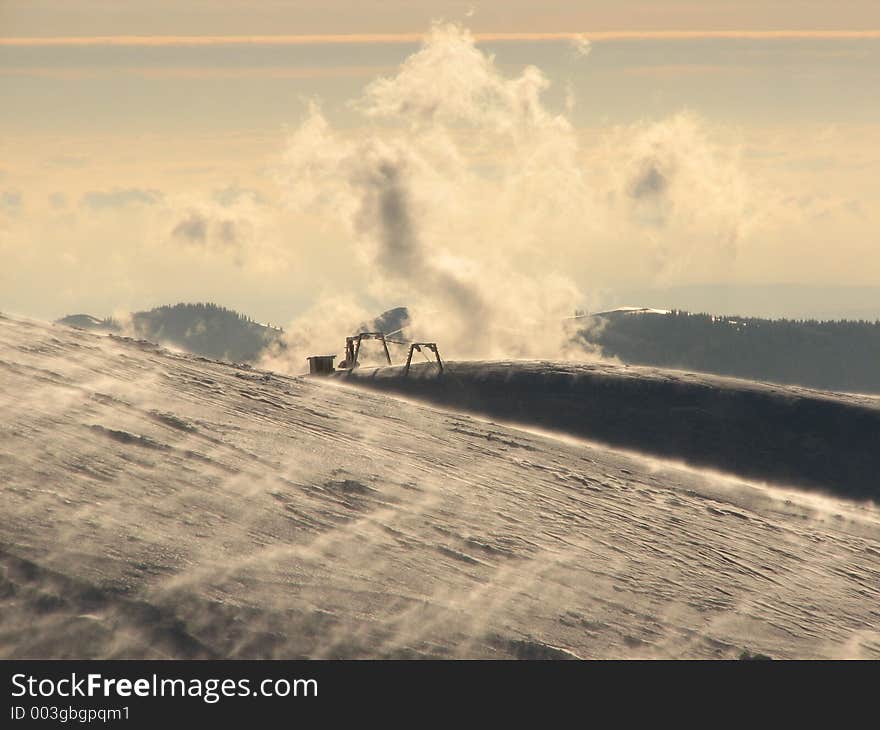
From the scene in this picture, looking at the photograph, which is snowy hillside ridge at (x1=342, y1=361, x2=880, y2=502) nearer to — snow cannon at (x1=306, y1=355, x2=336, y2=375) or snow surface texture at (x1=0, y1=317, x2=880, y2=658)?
snow cannon at (x1=306, y1=355, x2=336, y2=375)

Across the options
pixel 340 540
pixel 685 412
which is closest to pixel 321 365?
pixel 685 412

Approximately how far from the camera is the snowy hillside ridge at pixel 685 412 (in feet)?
127

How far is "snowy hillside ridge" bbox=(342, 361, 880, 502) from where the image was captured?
38.7 metres

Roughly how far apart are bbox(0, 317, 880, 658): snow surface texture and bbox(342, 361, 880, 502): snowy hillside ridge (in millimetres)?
14382

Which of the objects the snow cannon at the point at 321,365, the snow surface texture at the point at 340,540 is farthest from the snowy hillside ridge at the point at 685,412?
the snow surface texture at the point at 340,540

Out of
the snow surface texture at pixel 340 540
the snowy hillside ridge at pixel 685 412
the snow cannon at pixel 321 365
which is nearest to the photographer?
the snow surface texture at pixel 340 540

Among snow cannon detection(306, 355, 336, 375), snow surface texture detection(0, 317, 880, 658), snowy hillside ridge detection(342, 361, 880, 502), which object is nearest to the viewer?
snow surface texture detection(0, 317, 880, 658)

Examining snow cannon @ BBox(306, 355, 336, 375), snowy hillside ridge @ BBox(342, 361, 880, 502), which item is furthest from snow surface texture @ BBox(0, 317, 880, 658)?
snow cannon @ BBox(306, 355, 336, 375)

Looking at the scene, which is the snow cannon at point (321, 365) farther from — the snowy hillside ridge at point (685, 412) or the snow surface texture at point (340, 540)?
the snow surface texture at point (340, 540)

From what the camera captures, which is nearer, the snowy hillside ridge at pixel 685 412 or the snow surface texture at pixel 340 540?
the snow surface texture at pixel 340 540

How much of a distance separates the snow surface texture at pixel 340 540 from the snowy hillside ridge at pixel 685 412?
14.4 meters
